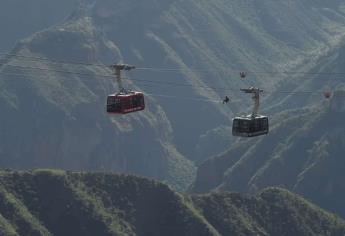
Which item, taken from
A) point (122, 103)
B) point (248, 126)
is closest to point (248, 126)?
point (248, 126)

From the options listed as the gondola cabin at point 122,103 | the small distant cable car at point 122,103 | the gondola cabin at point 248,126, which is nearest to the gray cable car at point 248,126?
the gondola cabin at point 248,126

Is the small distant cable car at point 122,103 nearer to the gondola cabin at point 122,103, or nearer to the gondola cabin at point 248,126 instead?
the gondola cabin at point 122,103

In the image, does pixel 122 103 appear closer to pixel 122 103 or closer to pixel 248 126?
pixel 122 103

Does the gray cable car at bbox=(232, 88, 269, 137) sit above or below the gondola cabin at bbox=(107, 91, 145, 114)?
below

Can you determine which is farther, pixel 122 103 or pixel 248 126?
pixel 122 103

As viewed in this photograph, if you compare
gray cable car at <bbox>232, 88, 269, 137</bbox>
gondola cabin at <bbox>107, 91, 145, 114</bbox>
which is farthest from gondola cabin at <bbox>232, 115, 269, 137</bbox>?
gondola cabin at <bbox>107, 91, 145, 114</bbox>

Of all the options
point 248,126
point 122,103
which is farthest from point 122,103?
point 248,126

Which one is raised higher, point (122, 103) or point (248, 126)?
point (122, 103)

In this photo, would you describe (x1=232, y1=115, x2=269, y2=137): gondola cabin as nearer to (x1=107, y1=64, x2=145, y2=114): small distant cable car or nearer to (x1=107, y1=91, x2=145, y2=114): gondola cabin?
(x1=107, y1=64, x2=145, y2=114): small distant cable car

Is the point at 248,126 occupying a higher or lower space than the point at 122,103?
lower

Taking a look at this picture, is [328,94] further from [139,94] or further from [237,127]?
[139,94]
